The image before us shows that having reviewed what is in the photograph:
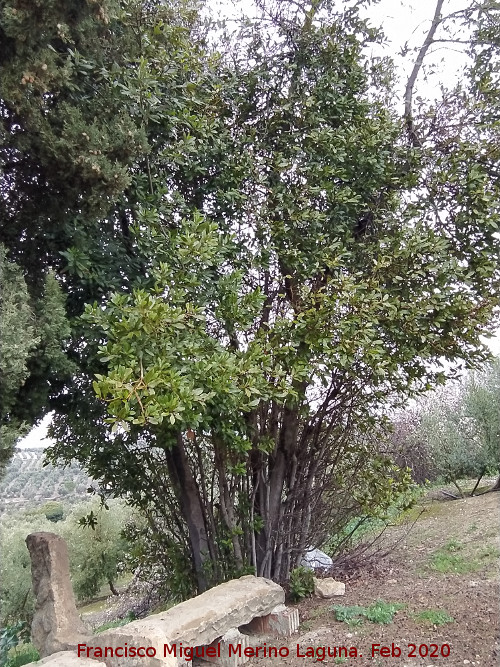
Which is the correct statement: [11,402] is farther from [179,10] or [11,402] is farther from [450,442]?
[450,442]

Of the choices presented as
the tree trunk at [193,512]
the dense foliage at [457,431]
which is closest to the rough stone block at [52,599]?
the tree trunk at [193,512]

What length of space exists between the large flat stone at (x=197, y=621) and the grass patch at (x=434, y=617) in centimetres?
95

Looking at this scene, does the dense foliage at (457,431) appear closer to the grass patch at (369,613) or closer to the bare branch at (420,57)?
the grass patch at (369,613)

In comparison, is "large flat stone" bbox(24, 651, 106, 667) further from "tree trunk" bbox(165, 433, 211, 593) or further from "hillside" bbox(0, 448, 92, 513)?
"hillside" bbox(0, 448, 92, 513)

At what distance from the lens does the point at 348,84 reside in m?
4.03

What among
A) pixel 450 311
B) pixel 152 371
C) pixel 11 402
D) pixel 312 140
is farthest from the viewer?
pixel 312 140

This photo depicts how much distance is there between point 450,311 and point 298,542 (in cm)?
242

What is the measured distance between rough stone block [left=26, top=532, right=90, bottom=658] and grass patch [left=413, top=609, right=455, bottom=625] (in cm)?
224

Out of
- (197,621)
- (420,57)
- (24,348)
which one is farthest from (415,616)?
(420,57)

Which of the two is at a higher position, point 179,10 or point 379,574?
point 179,10

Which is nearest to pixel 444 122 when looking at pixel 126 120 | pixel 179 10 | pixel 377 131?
pixel 377 131

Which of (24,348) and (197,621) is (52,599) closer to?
(197,621)

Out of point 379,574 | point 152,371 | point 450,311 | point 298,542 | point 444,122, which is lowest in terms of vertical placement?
point 379,574

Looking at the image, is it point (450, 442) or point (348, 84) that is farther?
point (450, 442)
